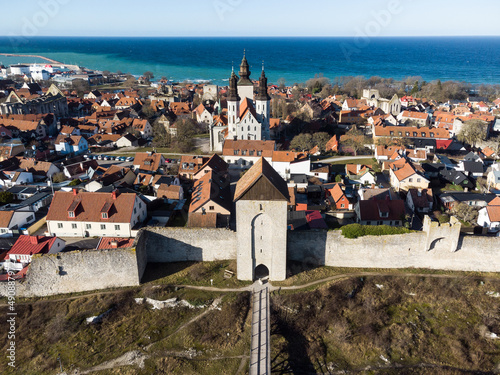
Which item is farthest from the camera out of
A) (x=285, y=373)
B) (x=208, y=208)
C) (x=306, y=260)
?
(x=208, y=208)

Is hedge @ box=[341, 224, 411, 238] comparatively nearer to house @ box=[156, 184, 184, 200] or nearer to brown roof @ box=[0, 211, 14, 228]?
house @ box=[156, 184, 184, 200]

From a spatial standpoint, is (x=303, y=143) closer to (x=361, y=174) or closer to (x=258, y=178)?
(x=361, y=174)

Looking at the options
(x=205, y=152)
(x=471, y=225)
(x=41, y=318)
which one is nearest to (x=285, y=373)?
(x=41, y=318)

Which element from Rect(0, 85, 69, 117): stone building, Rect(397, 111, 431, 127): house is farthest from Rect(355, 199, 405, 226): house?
Rect(0, 85, 69, 117): stone building

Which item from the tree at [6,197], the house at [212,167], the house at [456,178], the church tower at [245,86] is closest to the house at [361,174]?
the house at [456,178]

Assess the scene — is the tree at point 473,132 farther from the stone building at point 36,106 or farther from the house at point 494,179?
the stone building at point 36,106

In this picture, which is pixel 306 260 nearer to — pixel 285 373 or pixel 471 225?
pixel 285 373

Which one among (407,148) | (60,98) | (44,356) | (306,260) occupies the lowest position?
(44,356)
